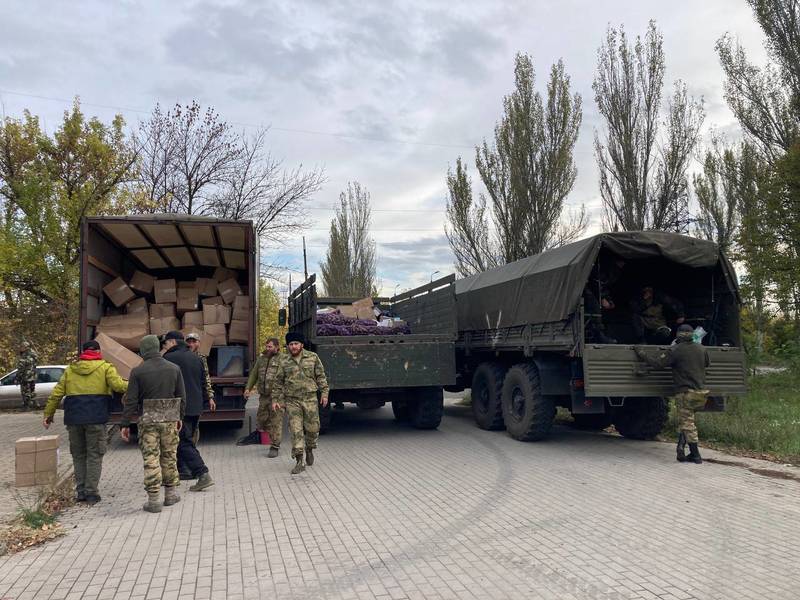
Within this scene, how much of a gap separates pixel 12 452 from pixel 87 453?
452 centimetres

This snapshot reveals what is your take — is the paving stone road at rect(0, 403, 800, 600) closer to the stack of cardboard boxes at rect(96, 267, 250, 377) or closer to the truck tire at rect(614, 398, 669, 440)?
the truck tire at rect(614, 398, 669, 440)

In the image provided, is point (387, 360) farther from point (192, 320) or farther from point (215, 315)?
point (192, 320)

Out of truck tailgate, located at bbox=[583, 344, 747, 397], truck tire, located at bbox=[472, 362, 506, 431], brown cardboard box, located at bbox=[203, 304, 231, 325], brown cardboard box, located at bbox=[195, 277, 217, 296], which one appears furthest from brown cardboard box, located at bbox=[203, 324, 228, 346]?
truck tailgate, located at bbox=[583, 344, 747, 397]

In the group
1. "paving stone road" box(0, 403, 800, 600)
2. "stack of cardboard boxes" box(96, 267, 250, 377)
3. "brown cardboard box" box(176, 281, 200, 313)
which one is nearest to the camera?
"paving stone road" box(0, 403, 800, 600)

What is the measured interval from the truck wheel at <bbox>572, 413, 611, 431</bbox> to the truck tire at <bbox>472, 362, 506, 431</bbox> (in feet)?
5.00

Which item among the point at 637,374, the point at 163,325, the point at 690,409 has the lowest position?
the point at 690,409

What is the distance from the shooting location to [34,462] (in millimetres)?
6770

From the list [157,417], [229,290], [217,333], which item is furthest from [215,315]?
[157,417]

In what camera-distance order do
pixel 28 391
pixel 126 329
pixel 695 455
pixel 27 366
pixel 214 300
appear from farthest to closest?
pixel 28 391 → pixel 27 366 → pixel 214 300 → pixel 126 329 → pixel 695 455

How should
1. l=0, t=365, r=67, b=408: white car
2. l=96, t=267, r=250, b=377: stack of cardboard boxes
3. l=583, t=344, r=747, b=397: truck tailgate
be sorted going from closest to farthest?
l=583, t=344, r=747, b=397: truck tailgate → l=96, t=267, r=250, b=377: stack of cardboard boxes → l=0, t=365, r=67, b=408: white car

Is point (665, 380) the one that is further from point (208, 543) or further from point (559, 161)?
point (559, 161)

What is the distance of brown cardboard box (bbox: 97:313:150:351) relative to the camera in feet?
34.3

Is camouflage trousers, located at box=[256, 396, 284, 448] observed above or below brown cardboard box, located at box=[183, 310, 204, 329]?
below

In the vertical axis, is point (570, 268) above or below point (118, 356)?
above
